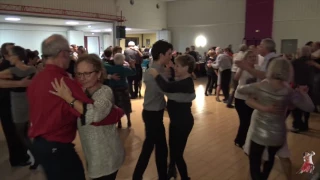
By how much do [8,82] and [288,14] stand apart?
38.0 ft

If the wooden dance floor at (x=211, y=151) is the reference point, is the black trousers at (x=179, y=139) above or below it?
above

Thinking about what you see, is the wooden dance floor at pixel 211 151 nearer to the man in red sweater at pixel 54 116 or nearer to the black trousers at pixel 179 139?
Answer: the black trousers at pixel 179 139

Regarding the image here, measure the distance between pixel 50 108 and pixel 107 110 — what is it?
31 cm

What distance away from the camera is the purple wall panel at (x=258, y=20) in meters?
11.7

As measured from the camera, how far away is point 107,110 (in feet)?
4.95

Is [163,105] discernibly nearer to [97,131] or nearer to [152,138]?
[152,138]

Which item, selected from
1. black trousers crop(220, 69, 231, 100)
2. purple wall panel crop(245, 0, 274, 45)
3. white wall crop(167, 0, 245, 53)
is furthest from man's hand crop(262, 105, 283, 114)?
white wall crop(167, 0, 245, 53)

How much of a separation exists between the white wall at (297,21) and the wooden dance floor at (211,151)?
6336 millimetres

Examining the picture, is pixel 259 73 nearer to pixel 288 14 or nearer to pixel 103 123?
pixel 103 123

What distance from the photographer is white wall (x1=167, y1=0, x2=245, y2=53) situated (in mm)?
12695

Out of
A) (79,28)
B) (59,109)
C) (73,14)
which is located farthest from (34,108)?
(79,28)

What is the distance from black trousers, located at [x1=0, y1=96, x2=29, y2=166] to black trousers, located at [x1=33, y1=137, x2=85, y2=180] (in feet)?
6.87

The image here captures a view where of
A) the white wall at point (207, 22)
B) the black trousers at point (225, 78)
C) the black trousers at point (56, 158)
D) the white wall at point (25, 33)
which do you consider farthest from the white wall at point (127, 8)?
the black trousers at point (56, 158)

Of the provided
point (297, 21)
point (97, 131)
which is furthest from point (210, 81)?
point (97, 131)
